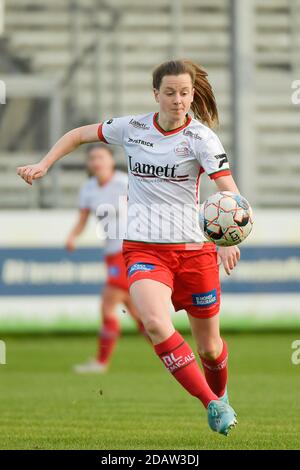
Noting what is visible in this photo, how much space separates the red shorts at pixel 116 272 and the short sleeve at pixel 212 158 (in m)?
5.59

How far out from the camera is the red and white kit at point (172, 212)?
22.0 ft

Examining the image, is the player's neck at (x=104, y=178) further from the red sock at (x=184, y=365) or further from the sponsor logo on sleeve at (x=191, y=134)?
the red sock at (x=184, y=365)

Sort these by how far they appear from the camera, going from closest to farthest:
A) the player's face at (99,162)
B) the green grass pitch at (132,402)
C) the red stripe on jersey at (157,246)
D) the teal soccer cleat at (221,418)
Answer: the teal soccer cleat at (221,418)
the red stripe on jersey at (157,246)
the green grass pitch at (132,402)
the player's face at (99,162)

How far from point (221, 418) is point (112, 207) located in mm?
6404

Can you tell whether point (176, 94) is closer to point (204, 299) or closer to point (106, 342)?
point (204, 299)


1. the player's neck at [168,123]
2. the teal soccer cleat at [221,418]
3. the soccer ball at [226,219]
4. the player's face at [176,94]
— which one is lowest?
the teal soccer cleat at [221,418]

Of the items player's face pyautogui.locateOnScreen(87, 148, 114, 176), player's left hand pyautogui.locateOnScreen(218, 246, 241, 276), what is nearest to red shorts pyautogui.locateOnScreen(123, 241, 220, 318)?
player's left hand pyautogui.locateOnScreen(218, 246, 241, 276)

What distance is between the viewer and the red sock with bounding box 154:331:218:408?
21.1 ft

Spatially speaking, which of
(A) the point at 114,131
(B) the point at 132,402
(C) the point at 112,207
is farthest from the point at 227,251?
(C) the point at 112,207

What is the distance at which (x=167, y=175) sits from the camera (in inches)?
265

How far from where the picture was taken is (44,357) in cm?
1316

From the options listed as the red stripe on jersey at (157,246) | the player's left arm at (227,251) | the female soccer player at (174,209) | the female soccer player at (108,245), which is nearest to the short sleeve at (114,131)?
the female soccer player at (174,209)

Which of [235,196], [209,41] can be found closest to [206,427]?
[235,196]
